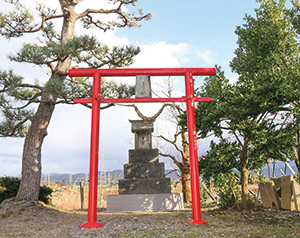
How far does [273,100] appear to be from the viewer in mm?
4336

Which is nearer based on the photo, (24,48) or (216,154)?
(216,154)

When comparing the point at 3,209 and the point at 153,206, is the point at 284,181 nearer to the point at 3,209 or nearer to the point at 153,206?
the point at 153,206

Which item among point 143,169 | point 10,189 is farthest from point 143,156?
point 10,189

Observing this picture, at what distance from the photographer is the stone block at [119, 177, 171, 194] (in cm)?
670

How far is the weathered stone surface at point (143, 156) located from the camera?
284 inches

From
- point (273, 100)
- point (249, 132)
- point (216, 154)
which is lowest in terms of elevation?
point (216, 154)

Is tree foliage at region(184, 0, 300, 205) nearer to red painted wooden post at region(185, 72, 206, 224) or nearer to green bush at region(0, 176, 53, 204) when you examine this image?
red painted wooden post at region(185, 72, 206, 224)

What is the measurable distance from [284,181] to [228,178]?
1.67 meters

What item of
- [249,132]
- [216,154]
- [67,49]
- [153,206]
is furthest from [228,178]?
[67,49]

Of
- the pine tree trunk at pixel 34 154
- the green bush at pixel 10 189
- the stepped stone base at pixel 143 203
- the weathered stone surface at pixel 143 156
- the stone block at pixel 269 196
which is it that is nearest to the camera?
the stone block at pixel 269 196

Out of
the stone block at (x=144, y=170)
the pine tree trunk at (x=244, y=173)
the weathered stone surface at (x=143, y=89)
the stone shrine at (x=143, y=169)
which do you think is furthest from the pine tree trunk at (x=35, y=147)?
the pine tree trunk at (x=244, y=173)

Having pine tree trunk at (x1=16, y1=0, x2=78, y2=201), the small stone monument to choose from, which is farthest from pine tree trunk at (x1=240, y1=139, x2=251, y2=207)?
pine tree trunk at (x1=16, y1=0, x2=78, y2=201)

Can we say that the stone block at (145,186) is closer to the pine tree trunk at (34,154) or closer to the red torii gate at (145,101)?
the pine tree trunk at (34,154)

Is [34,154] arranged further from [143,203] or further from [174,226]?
[174,226]
